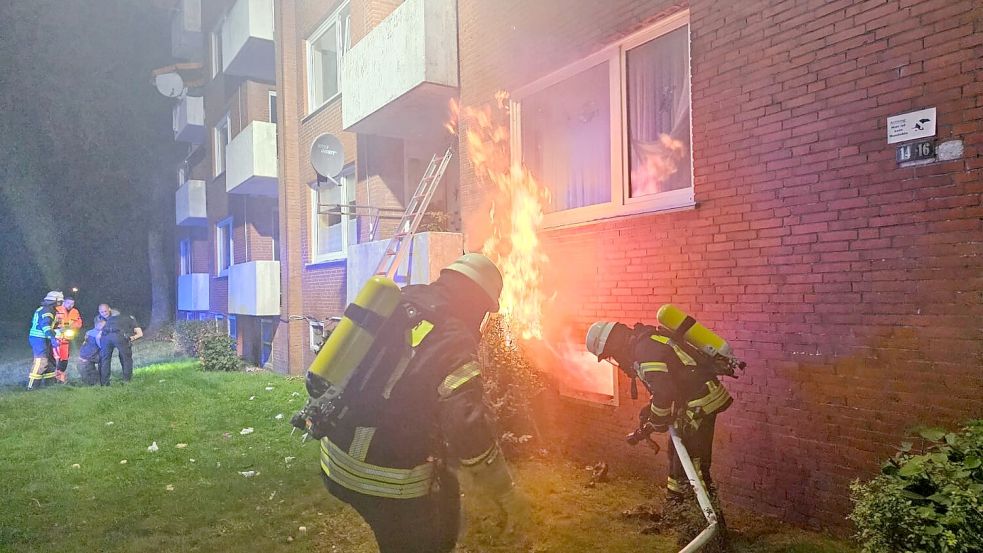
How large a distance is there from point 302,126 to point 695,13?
34.4ft

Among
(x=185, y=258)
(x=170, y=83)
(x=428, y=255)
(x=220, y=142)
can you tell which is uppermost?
(x=170, y=83)

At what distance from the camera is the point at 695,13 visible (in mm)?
5090

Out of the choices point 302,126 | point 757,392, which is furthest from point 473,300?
point 302,126

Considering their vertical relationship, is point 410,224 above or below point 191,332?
above

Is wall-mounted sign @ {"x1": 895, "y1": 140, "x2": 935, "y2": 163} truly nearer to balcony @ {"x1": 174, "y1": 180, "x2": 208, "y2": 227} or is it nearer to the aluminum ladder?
the aluminum ladder

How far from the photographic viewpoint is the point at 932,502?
2.88 metres

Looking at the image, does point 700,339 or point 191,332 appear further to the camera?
point 191,332

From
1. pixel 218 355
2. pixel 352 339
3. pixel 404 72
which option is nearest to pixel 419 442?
pixel 352 339

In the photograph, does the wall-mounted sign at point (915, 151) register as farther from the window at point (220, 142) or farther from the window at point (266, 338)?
the window at point (220, 142)

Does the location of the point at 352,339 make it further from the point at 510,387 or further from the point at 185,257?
the point at 185,257

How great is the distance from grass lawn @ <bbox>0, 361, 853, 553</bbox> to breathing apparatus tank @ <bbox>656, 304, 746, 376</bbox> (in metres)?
1.25

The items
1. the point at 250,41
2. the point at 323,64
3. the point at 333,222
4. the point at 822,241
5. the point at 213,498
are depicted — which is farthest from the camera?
the point at 250,41

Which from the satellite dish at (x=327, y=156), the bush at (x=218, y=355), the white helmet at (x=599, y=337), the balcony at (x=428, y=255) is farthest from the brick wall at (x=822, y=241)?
the bush at (x=218, y=355)

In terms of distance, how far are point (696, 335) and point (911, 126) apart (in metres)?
1.81
